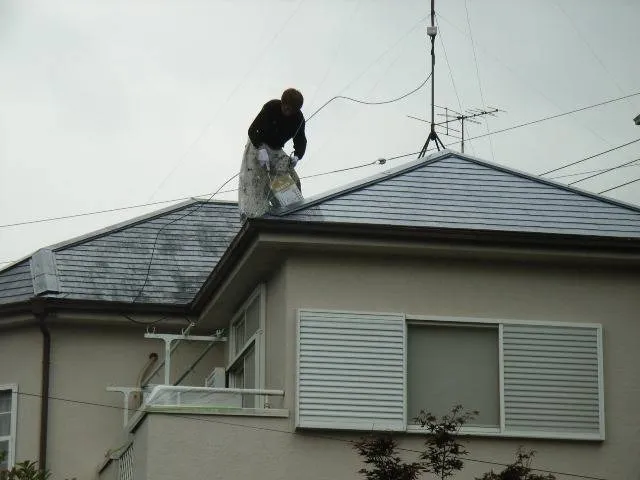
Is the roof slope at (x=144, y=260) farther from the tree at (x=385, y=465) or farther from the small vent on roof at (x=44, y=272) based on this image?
the tree at (x=385, y=465)

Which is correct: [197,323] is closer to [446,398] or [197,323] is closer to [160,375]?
[160,375]

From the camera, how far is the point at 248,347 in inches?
909

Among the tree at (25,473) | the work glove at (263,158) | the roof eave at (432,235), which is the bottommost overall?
the tree at (25,473)

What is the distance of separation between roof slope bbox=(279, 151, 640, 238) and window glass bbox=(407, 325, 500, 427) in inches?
54.7

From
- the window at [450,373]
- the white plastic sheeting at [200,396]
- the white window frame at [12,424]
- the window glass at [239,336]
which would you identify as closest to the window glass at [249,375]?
the window glass at [239,336]

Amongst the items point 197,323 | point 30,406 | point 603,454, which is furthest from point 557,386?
point 30,406

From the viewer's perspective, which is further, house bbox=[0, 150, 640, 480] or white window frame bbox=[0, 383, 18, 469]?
white window frame bbox=[0, 383, 18, 469]

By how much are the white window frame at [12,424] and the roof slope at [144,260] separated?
1339mm

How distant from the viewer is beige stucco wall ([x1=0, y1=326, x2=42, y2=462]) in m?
25.2

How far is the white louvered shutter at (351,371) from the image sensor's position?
809 inches

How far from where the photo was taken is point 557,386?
21.2m

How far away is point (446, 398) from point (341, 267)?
2117mm

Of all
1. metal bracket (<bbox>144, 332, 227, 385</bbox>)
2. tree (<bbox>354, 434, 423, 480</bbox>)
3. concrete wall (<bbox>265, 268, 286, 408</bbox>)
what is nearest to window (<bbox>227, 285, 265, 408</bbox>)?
concrete wall (<bbox>265, 268, 286, 408</bbox>)

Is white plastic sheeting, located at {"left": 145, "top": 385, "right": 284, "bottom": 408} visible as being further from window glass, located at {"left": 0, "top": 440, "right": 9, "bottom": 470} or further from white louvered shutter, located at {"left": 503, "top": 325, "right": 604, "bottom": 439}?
window glass, located at {"left": 0, "top": 440, "right": 9, "bottom": 470}
